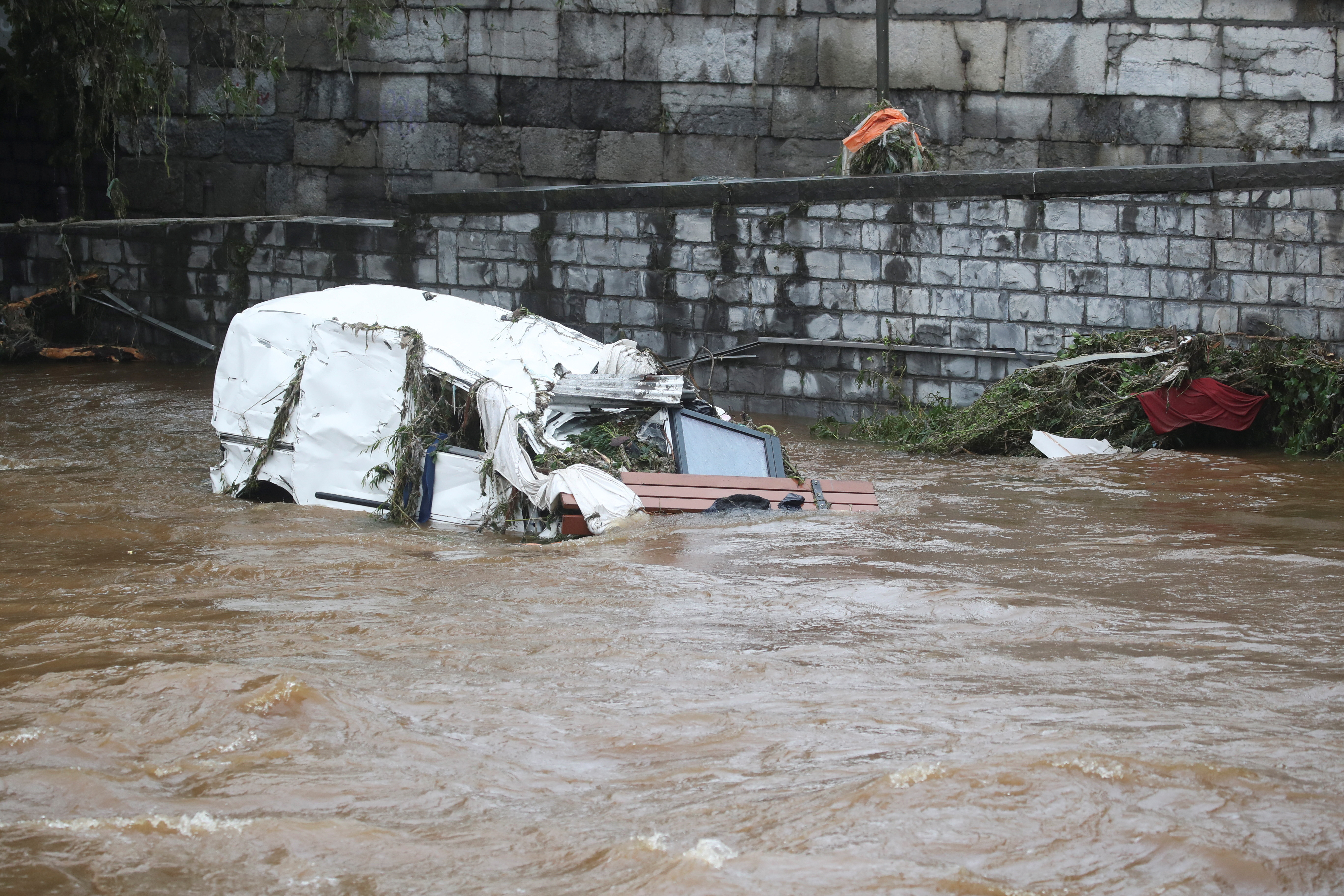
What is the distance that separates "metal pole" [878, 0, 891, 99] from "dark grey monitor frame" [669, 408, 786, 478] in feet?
18.2

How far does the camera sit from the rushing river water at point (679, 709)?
3289 millimetres

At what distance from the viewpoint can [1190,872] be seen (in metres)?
3.21

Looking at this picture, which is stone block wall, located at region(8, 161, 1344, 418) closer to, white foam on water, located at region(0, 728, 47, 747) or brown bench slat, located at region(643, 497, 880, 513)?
brown bench slat, located at region(643, 497, 880, 513)

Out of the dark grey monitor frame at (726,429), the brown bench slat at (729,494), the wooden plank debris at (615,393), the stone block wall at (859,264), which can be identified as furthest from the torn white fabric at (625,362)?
the stone block wall at (859,264)

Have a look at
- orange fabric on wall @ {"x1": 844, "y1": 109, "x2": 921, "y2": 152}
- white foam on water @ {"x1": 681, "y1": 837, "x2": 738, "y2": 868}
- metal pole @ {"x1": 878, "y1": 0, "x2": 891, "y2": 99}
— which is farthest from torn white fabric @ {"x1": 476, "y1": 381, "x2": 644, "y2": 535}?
metal pole @ {"x1": 878, "y1": 0, "x2": 891, "y2": 99}

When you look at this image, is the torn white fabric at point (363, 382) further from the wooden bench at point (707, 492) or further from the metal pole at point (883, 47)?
the metal pole at point (883, 47)

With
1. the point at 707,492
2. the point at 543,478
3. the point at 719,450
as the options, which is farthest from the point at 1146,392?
the point at 543,478

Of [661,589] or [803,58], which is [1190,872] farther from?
[803,58]

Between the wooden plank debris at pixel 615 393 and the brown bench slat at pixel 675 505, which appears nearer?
the brown bench slat at pixel 675 505

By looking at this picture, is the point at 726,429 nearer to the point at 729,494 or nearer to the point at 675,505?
the point at 729,494

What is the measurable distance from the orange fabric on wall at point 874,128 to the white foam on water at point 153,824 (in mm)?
9683

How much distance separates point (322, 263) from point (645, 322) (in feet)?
12.1

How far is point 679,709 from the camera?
4312 mm

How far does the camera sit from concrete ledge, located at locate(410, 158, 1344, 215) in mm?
10367
